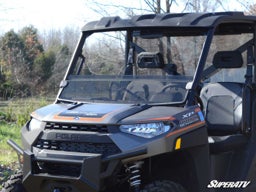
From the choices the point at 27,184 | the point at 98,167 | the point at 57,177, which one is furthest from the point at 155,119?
the point at 27,184

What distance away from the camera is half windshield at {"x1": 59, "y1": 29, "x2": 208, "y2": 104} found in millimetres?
4738

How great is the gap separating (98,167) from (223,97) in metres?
2.10

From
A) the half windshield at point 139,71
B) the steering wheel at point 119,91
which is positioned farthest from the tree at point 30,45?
the steering wheel at point 119,91

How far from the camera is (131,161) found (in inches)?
163

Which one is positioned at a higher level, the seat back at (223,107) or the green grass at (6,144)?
the seat back at (223,107)

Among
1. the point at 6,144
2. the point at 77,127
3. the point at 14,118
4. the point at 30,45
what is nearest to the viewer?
the point at 77,127

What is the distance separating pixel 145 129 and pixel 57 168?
2.50 feet

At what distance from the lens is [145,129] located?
164 inches

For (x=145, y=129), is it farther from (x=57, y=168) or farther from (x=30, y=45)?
(x=30, y=45)

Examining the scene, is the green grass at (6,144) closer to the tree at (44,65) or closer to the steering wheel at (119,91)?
the steering wheel at (119,91)

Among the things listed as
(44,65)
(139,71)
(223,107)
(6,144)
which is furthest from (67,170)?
(44,65)

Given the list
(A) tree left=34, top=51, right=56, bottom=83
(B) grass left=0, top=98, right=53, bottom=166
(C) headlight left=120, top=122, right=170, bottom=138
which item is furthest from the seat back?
(A) tree left=34, top=51, right=56, bottom=83

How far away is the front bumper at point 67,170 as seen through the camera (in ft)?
13.1

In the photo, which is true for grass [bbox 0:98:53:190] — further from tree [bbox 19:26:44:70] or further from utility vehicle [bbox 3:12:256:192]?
tree [bbox 19:26:44:70]
